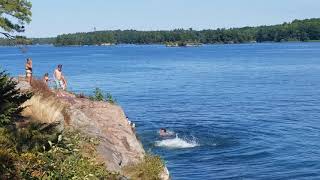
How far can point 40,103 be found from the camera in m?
18.1

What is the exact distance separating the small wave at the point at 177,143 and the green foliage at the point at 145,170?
15762 millimetres

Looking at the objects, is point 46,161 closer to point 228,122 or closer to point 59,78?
point 59,78

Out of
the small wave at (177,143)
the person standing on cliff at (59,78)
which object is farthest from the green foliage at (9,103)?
the small wave at (177,143)

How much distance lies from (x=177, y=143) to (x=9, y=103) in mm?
22223

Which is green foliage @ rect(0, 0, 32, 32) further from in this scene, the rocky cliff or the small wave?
the small wave

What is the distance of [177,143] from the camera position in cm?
3656

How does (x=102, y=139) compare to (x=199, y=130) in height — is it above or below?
above

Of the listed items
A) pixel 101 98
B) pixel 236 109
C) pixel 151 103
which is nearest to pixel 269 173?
pixel 101 98

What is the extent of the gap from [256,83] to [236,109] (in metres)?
24.6

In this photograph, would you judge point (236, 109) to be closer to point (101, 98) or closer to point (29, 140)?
point (101, 98)

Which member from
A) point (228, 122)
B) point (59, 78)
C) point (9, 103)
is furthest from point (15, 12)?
point (228, 122)

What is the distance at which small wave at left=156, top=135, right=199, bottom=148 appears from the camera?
118 ft

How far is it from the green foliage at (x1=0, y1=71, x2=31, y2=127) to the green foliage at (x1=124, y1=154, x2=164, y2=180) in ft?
13.4

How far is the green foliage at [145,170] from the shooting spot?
1827 centimetres
